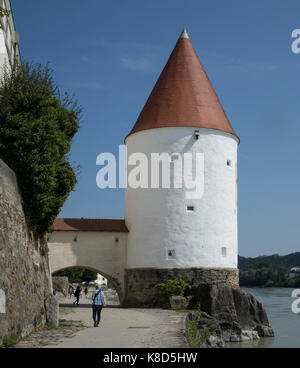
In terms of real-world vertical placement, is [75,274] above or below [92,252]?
below

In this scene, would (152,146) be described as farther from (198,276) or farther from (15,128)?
(15,128)

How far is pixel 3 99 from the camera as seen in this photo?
15.5m

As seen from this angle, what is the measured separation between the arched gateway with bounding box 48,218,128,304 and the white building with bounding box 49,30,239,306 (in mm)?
49

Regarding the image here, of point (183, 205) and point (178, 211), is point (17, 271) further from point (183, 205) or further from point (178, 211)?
point (183, 205)

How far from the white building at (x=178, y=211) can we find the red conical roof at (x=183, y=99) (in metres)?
0.05

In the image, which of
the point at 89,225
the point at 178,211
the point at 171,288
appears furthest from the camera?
the point at 89,225

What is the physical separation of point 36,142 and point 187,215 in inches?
410

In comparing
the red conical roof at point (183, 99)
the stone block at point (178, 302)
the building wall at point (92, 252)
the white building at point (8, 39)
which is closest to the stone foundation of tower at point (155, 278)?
the building wall at point (92, 252)

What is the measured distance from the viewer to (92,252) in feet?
81.9

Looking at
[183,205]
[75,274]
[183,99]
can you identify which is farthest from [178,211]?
[75,274]

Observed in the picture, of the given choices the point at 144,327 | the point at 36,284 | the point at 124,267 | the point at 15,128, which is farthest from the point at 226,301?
the point at 15,128

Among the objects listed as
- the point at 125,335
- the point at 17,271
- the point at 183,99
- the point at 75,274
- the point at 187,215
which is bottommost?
the point at 75,274

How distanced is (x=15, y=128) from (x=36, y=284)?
447cm

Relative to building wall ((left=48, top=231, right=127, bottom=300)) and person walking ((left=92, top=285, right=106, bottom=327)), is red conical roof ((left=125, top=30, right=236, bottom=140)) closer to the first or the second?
building wall ((left=48, top=231, right=127, bottom=300))
